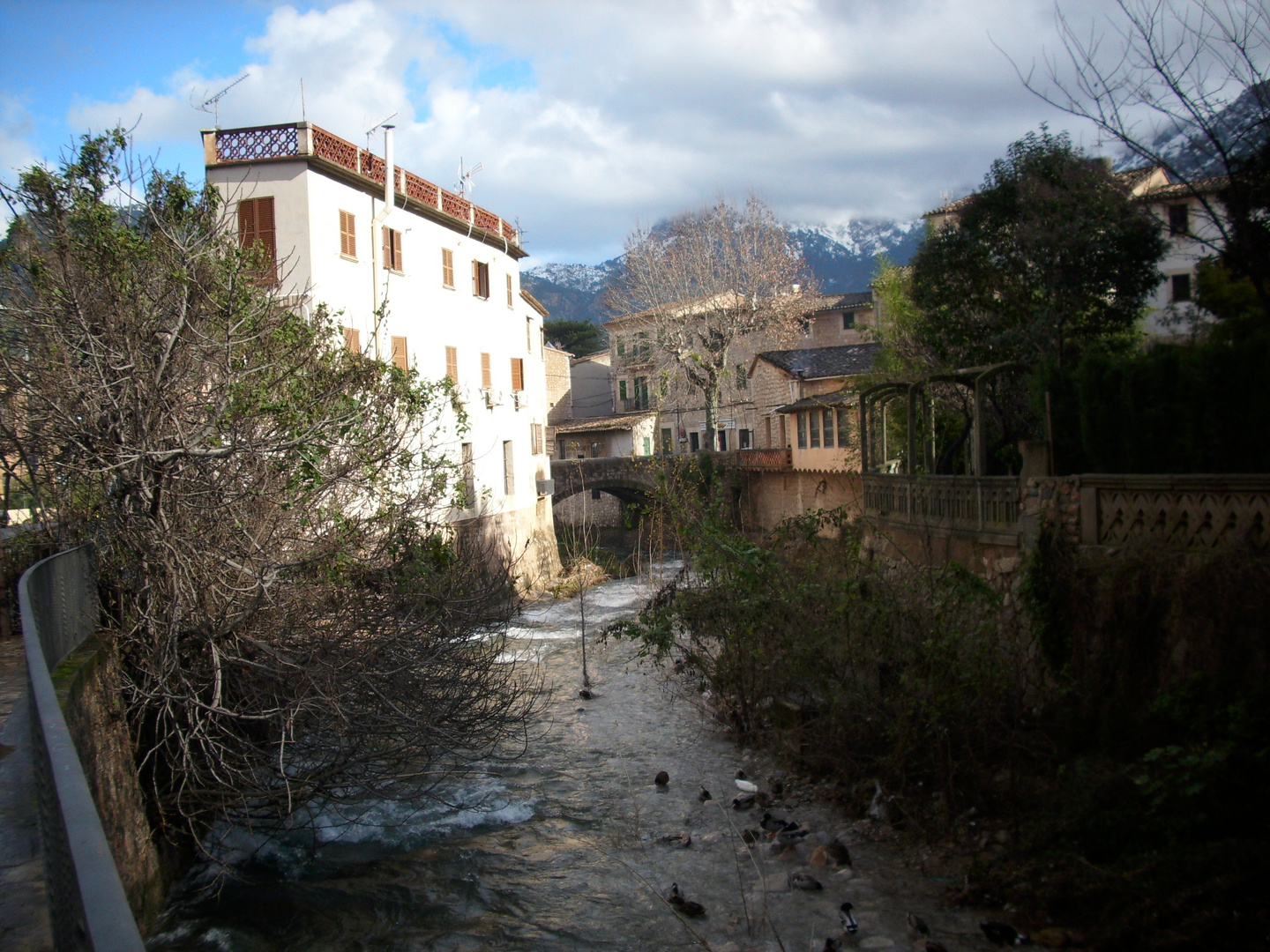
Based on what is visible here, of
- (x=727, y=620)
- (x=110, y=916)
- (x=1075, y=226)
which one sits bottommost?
(x=727, y=620)

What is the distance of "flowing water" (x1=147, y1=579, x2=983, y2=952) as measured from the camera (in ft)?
24.7

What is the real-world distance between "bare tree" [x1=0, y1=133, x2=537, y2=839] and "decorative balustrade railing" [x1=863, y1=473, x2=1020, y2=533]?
628 cm

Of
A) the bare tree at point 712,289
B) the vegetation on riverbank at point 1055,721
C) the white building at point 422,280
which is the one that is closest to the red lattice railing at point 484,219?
the white building at point 422,280

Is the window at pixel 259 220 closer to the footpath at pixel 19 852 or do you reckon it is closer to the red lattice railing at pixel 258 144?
the red lattice railing at pixel 258 144

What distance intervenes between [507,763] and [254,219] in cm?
1281

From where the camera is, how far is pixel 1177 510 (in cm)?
817

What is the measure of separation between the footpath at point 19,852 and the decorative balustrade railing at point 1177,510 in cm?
844

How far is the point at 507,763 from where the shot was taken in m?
12.2

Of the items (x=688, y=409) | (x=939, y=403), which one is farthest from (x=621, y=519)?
(x=939, y=403)

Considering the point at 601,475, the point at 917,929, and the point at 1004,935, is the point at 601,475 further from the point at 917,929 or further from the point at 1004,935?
the point at 1004,935

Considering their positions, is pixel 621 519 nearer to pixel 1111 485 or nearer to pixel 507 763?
pixel 507 763

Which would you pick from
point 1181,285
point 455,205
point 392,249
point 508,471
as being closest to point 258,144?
point 392,249

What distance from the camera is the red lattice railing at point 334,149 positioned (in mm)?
19000

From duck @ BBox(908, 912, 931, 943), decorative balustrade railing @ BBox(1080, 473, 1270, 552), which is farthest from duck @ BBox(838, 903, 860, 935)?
decorative balustrade railing @ BBox(1080, 473, 1270, 552)
